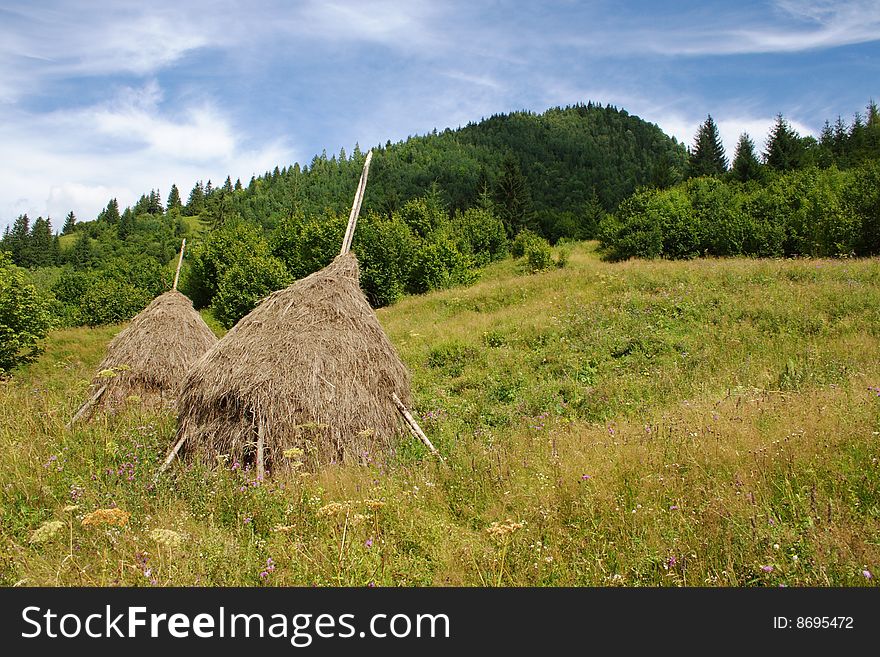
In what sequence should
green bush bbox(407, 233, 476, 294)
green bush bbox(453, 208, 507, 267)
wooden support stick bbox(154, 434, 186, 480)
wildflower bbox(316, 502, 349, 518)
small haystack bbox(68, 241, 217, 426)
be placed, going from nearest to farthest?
1. wildflower bbox(316, 502, 349, 518)
2. wooden support stick bbox(154, 434, 186, 480)
3. small haystack bbox(68, 241, 217, 426)
4. green bush bbox(407, 233, 476, 294)
5. green bush bbox(453, 208, 507, 267)

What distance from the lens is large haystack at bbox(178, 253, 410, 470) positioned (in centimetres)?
623

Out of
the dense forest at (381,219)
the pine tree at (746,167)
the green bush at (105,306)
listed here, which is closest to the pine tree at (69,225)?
the dense forest at (381,219)

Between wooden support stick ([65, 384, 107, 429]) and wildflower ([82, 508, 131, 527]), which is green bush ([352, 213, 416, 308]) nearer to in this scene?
wooden support stick ([65, 384, 107, 429])

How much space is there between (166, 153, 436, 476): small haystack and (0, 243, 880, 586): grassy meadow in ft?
1.16

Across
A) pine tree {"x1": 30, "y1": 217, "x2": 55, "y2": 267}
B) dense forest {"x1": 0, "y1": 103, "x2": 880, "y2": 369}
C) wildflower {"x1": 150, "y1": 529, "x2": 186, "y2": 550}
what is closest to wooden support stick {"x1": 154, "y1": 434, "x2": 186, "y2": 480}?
wildflower {"x1": 150, "y1": 529, "x2": 186, "y2": 550}

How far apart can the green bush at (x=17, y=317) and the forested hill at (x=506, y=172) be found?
50230 millimetres

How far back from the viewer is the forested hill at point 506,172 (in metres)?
78.8

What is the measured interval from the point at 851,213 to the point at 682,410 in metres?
27.5

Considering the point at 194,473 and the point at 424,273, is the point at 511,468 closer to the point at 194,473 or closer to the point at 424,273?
the point at 194,473

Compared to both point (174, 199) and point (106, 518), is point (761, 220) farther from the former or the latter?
point (174, 199)

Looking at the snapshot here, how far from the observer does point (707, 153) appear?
219 ft

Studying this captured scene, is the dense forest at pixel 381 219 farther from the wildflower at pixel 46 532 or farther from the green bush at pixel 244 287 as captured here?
the wildflower at pixel 46 532

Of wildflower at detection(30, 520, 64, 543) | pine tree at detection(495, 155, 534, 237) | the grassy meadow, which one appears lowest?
the grassy meadow
